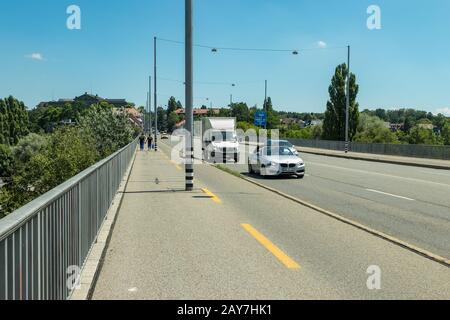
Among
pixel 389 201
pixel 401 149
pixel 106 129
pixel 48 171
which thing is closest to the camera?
pixel 389 201

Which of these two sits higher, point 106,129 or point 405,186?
point 106,129

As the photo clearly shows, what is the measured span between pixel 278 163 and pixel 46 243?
58.4ft

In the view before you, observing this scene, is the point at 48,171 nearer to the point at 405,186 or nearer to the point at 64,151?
the point at 64,151

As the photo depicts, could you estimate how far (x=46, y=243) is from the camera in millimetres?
4414

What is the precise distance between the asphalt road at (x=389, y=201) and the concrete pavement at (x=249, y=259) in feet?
2.88

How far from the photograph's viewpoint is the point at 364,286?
579 centimetres

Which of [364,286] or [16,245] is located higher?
[16,245]

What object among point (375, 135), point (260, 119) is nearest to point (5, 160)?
point (260, 119)

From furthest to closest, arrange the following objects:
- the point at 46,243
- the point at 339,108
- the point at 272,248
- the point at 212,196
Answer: the point at 339,108 → the point at 212,196 → the point at 272,248 → the point at 46,243

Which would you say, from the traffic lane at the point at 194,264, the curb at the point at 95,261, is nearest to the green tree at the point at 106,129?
the curb at the point at 95,261

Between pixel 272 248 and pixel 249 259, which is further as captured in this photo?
pixel 272 248
